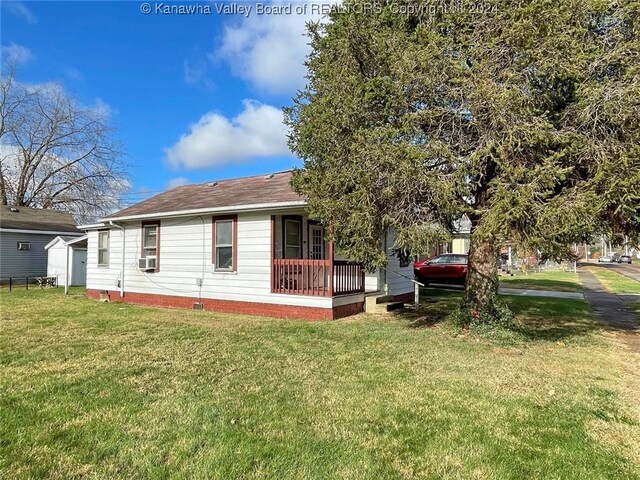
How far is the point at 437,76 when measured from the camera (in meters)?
6.71

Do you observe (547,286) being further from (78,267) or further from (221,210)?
(78,267)

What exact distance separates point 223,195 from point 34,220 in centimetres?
1702

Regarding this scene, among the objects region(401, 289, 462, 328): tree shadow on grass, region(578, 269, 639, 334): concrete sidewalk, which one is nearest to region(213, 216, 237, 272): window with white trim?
region(401, 289, 462, 328): tree shadow on grass

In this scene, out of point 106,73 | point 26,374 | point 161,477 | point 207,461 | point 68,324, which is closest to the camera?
point 161,477

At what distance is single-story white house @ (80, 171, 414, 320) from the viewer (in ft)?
34.1

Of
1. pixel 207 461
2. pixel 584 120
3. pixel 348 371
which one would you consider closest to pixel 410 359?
pixel 348 371

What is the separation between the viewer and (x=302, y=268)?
Answer: 1037 centimetres

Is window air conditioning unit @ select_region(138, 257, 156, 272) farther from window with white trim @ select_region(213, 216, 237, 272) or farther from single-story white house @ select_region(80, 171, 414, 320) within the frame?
window with white trim @ select_region(213, 216, 237, 272)

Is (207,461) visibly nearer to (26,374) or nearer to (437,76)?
(26,374)

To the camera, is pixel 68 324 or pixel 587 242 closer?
pixel 587 242

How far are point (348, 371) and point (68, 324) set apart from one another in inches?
270

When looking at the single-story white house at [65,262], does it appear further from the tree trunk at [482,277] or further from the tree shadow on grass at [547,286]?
the tree shadow on grass at [547,286]

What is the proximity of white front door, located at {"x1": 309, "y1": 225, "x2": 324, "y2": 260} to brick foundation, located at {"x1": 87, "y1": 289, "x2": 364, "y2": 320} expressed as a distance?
7.15ft

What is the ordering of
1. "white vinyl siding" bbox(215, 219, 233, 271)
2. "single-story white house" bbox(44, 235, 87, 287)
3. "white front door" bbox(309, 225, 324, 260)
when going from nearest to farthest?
"white vinyl siding" bbox(215, 219, 233, 271), "white front door" bbox(309, 225, 324, 260), "single-story white house" bbox(44, 235, 87, 287)
